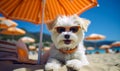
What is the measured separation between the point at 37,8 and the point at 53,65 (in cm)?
249

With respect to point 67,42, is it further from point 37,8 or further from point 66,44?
point 37,8

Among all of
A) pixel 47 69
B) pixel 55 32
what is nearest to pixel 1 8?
pixel 55 32

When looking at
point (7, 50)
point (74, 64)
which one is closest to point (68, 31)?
point (74, 64)

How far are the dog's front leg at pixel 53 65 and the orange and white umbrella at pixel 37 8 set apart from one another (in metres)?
1.67

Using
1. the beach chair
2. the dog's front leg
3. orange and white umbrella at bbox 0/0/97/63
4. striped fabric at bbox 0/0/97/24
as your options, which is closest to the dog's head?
the dog's front leg

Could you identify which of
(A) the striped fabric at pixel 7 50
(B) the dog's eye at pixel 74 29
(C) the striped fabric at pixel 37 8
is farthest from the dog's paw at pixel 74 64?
(C) the striped fabric at pixel 37 8

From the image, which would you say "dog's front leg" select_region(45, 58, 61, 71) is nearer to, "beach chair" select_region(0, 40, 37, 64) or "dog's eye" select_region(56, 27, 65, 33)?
"dog's eye" select_region(56, 27, 65, 33)

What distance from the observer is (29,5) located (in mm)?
5332

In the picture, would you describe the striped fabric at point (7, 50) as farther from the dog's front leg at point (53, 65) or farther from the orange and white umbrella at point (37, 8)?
the dog's front leg at point (53, 65)

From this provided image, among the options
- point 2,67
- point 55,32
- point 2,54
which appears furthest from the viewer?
point 2,54

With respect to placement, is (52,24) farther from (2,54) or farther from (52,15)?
(52,15)

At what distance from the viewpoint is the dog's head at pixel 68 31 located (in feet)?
10.5

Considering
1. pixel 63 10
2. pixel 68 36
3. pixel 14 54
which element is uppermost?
pixel 63 10

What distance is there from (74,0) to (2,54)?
78.9 inches
